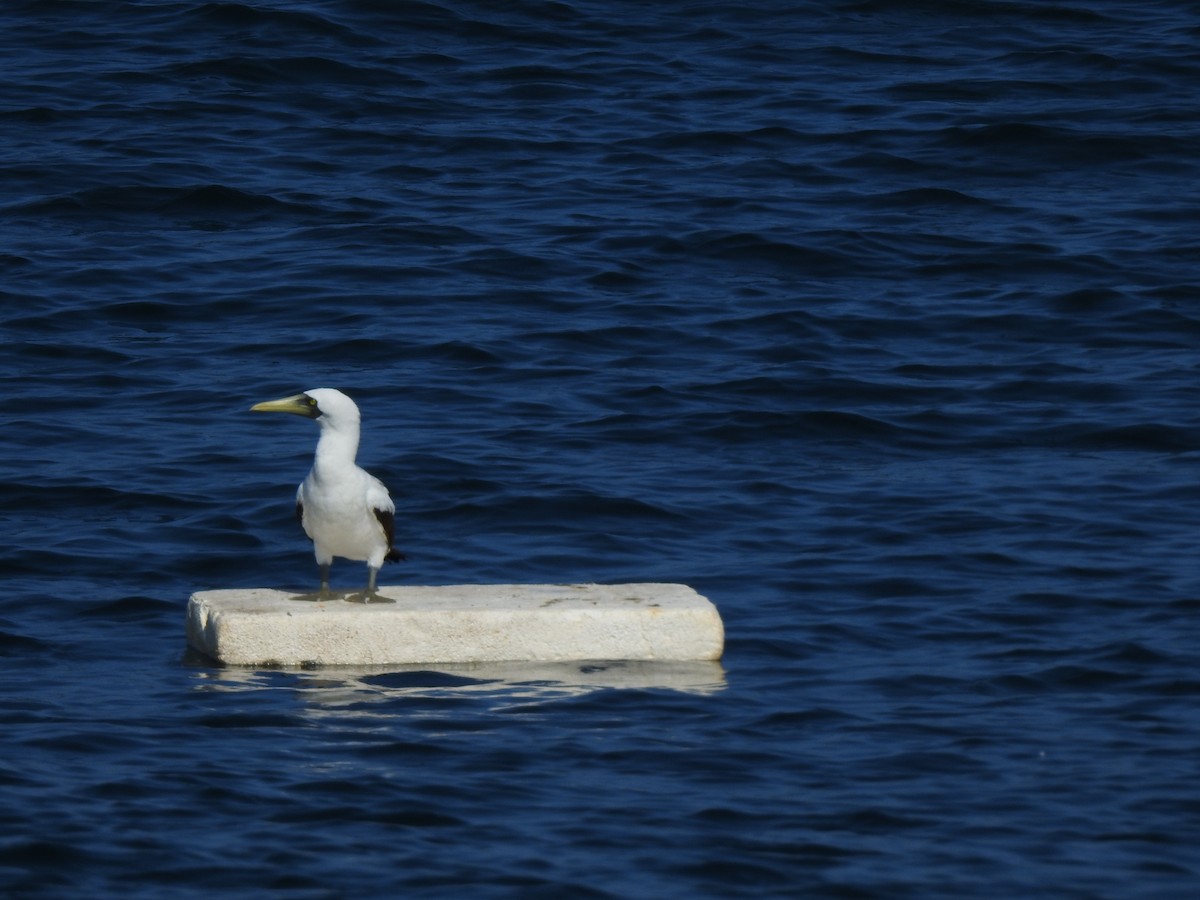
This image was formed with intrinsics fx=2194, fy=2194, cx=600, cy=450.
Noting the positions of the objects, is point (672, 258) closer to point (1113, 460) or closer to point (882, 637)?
point (1113, 460)

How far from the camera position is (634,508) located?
14820 mm

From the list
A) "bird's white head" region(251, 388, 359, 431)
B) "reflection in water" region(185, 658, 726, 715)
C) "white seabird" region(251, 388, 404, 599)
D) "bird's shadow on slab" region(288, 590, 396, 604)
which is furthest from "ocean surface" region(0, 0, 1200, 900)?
"bird's white head" region(251, 388, 359, 431)

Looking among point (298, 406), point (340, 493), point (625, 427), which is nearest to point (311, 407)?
point (298, 406)

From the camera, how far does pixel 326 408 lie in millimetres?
11461

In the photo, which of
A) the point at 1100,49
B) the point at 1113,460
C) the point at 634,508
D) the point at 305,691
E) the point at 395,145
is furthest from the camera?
the point at 1100,49

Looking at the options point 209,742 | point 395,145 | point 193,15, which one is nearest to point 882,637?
point 209,742

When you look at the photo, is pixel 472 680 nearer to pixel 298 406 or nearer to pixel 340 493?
pixel 340 493

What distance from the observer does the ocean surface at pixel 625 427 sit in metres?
9.48

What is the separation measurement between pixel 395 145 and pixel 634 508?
1000 centimetres

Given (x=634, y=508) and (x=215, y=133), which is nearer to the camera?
(x=634, y=508)

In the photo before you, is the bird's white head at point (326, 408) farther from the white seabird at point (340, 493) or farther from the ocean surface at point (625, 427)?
the ocean surface at point (625, 427)

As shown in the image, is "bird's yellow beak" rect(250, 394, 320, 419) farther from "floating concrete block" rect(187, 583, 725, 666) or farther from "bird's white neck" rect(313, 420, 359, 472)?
"floating concrete block" rect(187, 583, 725, 666)

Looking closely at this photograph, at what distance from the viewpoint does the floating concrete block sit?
11.5m

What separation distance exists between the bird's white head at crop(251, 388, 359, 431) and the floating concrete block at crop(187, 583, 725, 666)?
0.97m
